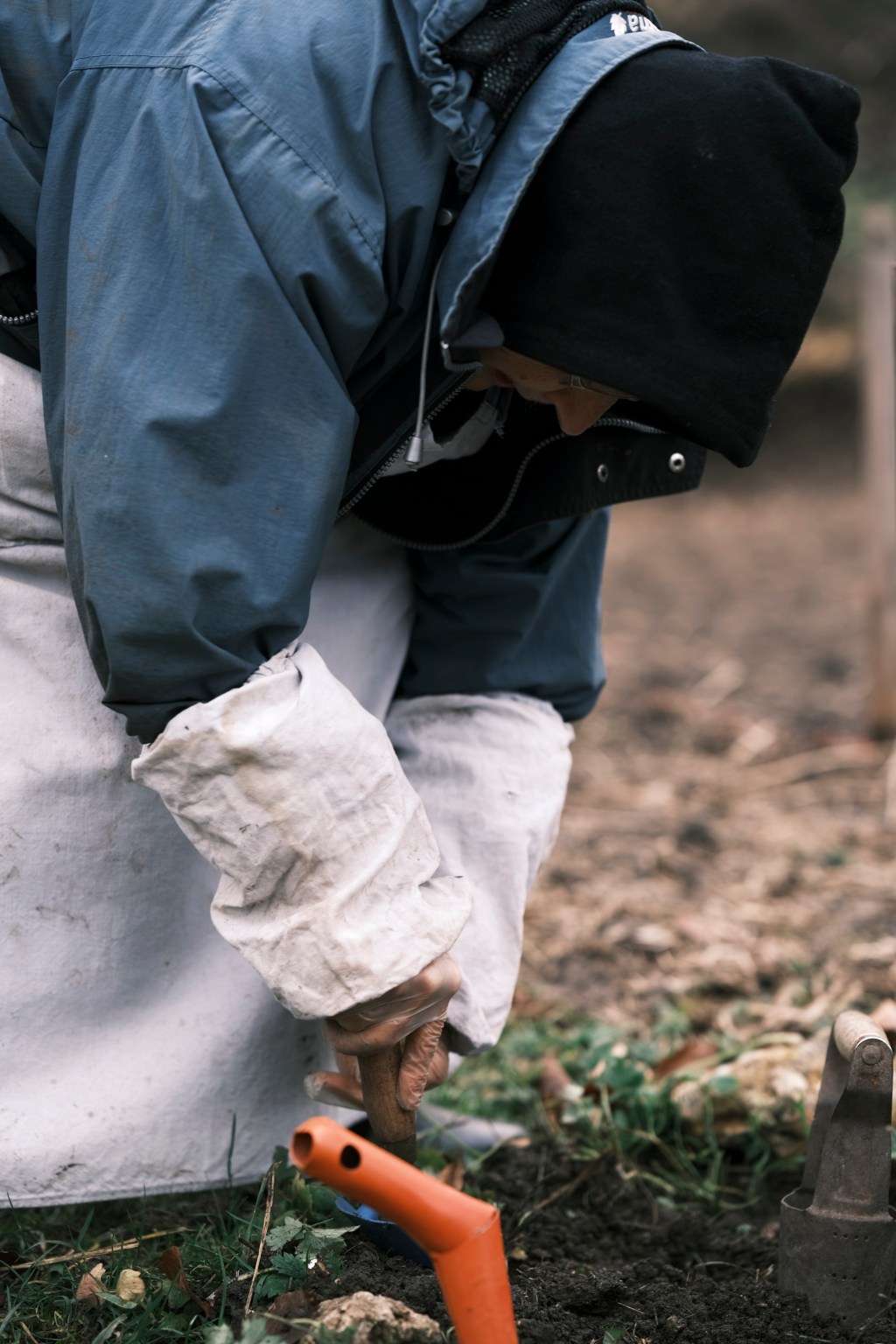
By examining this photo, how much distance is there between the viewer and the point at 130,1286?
1.65 meters

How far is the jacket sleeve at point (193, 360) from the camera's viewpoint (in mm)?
1348

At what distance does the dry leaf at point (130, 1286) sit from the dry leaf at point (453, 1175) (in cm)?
54

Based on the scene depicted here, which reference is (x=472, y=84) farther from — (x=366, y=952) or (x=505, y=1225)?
(x=505, y=1225)

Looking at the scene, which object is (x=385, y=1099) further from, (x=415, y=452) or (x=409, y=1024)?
(x=415, y=452)

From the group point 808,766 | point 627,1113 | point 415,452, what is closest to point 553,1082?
point 627,1113

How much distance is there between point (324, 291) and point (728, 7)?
32.8ft

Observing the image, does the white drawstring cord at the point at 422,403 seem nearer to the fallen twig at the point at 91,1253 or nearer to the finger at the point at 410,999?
the finger at the point at 410,999

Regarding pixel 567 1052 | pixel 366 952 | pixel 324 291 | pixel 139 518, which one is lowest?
pixel 567 1052

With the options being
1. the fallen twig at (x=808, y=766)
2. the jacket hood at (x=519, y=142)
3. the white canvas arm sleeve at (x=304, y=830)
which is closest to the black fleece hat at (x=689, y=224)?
the jacket hood at (x=519, y=142)

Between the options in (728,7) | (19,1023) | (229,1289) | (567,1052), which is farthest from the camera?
(728,7)

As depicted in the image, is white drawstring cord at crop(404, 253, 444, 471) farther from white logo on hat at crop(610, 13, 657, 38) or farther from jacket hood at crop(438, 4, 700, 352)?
white logo on hat at crop(610, 13, 657, 38)

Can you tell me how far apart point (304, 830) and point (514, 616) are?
0.74 meters

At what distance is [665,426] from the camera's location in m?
1.80

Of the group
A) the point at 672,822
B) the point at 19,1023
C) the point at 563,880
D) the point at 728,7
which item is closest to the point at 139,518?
the point at 19,1023
